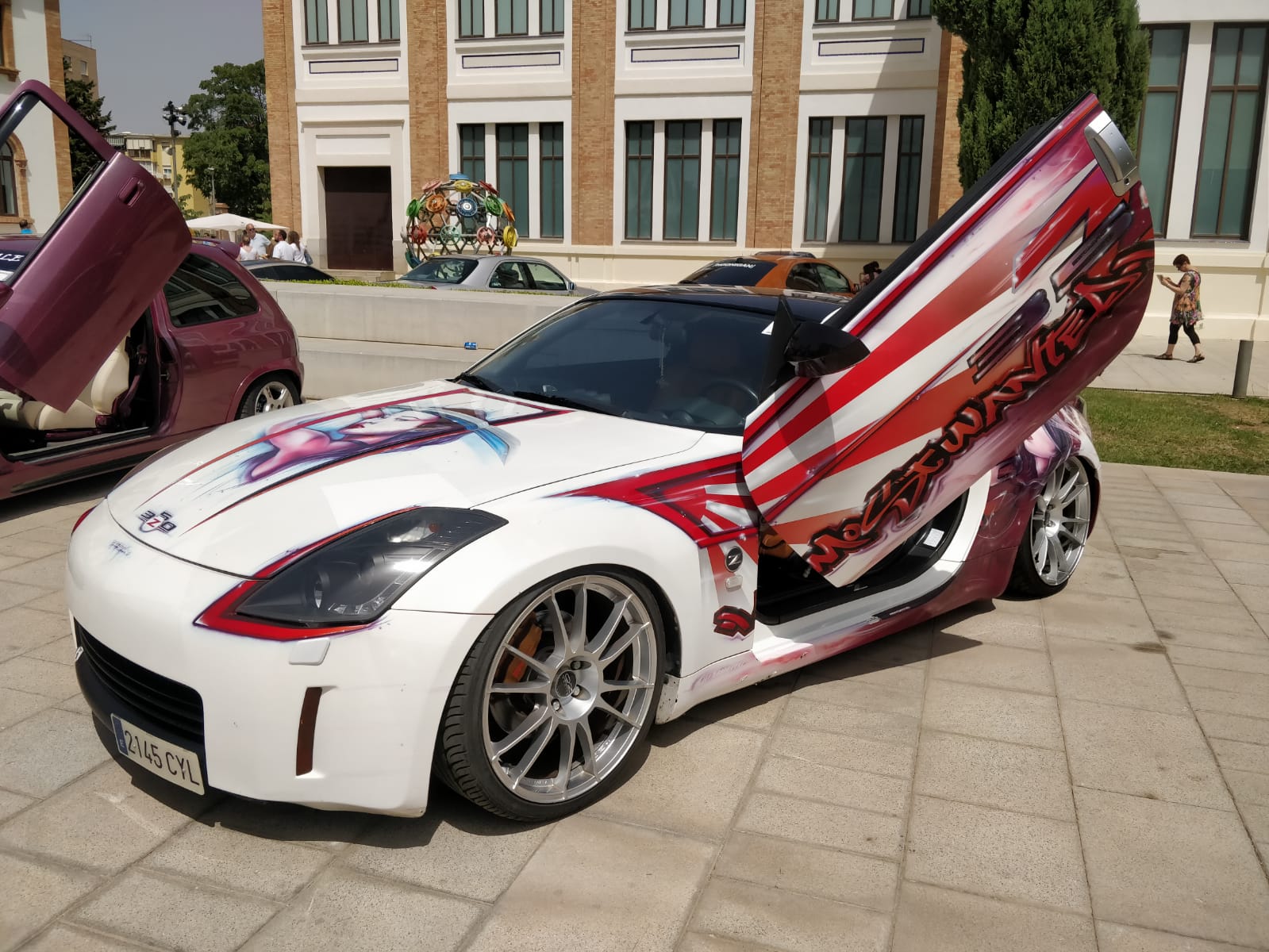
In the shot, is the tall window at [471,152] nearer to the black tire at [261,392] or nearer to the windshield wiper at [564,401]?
the black tire at [261,392]

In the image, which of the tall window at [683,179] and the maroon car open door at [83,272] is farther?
the tall window at [683,179]

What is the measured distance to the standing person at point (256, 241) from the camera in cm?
2134

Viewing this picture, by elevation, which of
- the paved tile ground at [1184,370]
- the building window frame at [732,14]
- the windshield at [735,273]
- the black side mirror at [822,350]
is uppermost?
the building window frame at [732,14]

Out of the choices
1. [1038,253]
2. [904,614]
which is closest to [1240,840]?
[904,614]

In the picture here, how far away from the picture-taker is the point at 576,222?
84.3ft

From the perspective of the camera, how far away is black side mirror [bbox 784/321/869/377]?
3391mm

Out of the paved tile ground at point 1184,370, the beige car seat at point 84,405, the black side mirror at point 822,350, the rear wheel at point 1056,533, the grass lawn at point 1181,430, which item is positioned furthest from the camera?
the paved tile ground at point 1184,370

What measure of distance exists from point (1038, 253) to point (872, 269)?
1536 centimetres

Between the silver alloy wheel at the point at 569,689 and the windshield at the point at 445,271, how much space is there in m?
11.9

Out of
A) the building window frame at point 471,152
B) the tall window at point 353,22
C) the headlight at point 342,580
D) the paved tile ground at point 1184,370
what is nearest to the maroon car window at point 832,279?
the paved tile ground at point 1184,370

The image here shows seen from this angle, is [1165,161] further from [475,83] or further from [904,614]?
[904,614]

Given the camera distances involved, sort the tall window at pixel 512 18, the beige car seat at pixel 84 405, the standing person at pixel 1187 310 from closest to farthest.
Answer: the beige car seat at pixel 84 405 → the standing person at pixel 1187 310 → the tall window at pixel 512 18

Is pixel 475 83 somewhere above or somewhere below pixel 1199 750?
above

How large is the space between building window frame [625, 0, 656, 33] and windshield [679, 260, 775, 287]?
40.7 feet
